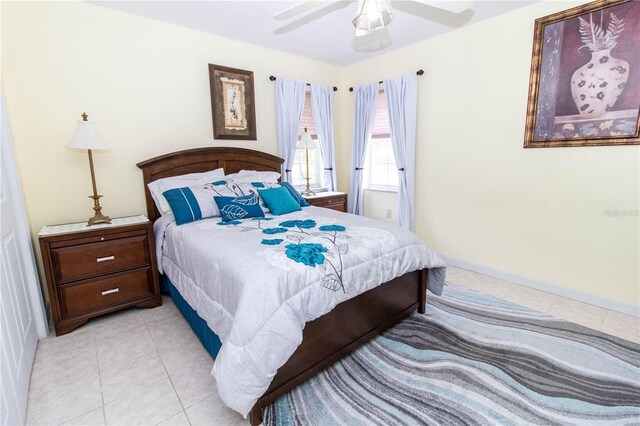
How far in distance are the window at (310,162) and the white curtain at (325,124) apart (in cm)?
7

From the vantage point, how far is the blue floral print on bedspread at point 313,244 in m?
1.60

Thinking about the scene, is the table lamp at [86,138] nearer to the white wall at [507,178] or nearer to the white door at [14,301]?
the white door at [14,301]

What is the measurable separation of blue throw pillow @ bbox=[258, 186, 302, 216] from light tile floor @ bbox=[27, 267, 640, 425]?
46.3 inches

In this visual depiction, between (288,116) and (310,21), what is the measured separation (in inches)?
44.4

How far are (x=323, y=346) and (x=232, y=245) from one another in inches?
30.5

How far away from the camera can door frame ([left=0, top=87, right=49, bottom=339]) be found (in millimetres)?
1974

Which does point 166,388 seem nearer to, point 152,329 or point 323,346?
point 152,329

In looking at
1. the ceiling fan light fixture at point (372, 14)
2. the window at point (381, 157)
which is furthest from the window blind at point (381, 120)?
the ceiling fan light fixture at point (372, 14)

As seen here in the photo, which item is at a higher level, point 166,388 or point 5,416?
point 5,416

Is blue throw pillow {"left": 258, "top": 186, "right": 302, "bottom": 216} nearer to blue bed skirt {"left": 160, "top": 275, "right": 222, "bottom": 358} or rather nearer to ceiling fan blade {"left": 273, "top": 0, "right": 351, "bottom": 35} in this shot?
blue bed skirt {"left": 160, "top": 275, "right": 222, "bottom": 358}

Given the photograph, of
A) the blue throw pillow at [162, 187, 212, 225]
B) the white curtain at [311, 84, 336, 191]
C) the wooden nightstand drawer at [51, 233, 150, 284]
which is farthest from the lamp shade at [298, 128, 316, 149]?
the wooden nightstand drawer at [51, 233, 150, 284]

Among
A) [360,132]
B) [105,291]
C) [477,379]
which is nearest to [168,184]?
[105,291]

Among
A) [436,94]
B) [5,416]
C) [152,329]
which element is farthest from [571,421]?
[436,94]

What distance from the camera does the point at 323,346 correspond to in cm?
170
